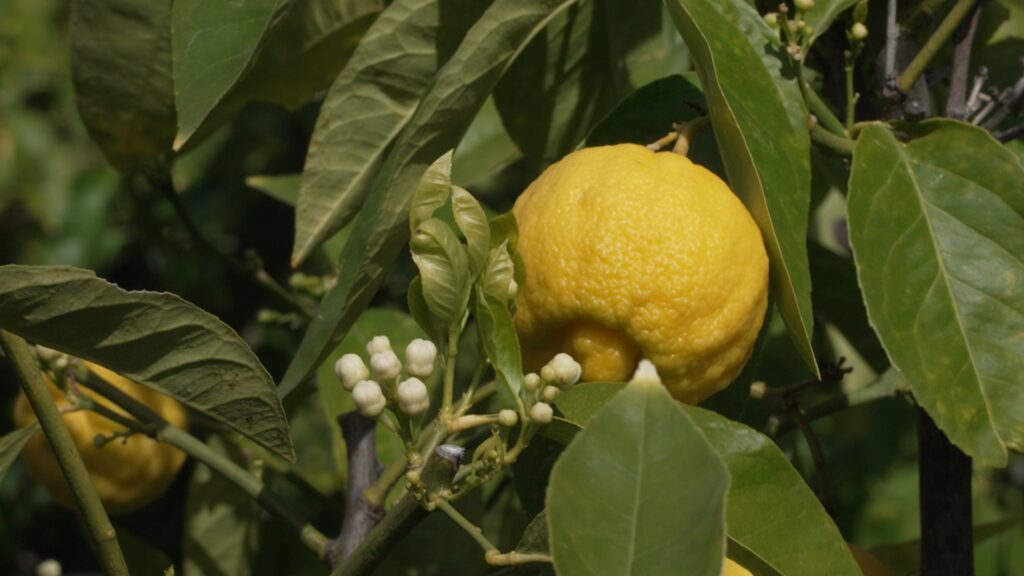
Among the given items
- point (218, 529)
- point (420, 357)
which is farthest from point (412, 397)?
point (218, 529)

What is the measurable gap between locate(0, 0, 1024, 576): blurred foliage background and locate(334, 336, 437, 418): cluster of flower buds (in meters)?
0.56

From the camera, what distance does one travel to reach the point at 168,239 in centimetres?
180

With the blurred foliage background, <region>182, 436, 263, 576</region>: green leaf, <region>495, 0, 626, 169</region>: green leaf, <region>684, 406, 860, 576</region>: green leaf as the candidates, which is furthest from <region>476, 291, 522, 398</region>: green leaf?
<region>182, 436, 263, 576</region>: green leaf

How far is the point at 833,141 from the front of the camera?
1021 millimetres

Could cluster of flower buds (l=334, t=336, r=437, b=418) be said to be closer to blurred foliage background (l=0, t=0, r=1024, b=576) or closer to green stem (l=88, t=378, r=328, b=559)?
green stem (l=88, t=378, r=328, b=559)

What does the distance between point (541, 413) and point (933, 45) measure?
1.60 feet

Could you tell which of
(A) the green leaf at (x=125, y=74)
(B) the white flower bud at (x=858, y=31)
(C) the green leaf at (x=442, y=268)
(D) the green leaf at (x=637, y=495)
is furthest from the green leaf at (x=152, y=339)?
(B) the white flower bud at (x=858, y=31)

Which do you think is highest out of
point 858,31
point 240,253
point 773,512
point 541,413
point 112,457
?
point 858,31

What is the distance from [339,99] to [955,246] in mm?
507

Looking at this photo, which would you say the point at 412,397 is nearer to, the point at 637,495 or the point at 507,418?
the point at 507,418

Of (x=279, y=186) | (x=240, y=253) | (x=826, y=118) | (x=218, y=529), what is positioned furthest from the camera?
(x=240, y=253)

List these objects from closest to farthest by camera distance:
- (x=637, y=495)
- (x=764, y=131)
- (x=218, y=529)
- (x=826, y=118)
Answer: (x=637, y=495) → (x=764, y=131) → (x=826, y=118) → (x=218, y=529)

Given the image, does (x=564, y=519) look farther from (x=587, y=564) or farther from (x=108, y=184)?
(x=108, y=184)

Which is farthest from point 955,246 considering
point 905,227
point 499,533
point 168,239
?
point 168,239
